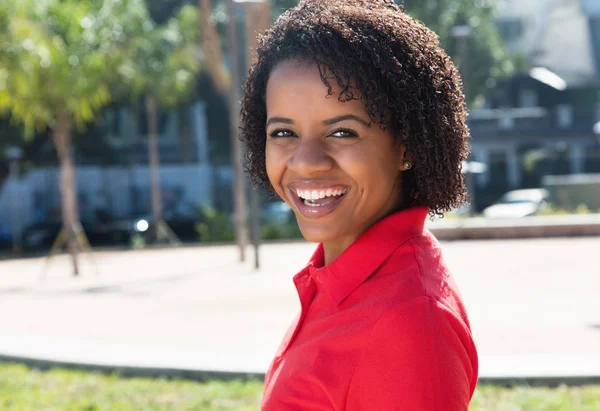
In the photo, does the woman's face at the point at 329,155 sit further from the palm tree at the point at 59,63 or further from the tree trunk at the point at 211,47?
the tree trunk at the point at 211,47

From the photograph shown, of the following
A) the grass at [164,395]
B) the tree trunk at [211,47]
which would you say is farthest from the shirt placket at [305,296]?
the tree trunk at [211,47]

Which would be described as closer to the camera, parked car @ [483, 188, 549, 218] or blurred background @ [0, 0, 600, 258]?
blurred background @ [0, 0, 600, 258]

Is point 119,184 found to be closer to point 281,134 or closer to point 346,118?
point 281,134

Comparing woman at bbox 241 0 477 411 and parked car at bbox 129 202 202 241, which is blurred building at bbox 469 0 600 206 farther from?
woman at bbox 241 0 477 411

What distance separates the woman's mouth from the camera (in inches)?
75.0

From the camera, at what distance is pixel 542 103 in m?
48.9

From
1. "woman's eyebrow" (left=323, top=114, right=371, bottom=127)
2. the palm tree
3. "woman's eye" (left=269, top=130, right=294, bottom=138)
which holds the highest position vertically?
the palm tree

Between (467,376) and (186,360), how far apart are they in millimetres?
5371

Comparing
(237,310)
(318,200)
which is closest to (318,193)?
(318,200)

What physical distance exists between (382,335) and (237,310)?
875cm

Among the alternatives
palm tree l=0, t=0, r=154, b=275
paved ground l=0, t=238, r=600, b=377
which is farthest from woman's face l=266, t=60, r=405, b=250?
palm tree l=0, t=0, r=154, b=275

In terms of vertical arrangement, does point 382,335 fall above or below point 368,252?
below

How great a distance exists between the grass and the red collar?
353 centimetres

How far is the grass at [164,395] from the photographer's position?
17.3 feet
